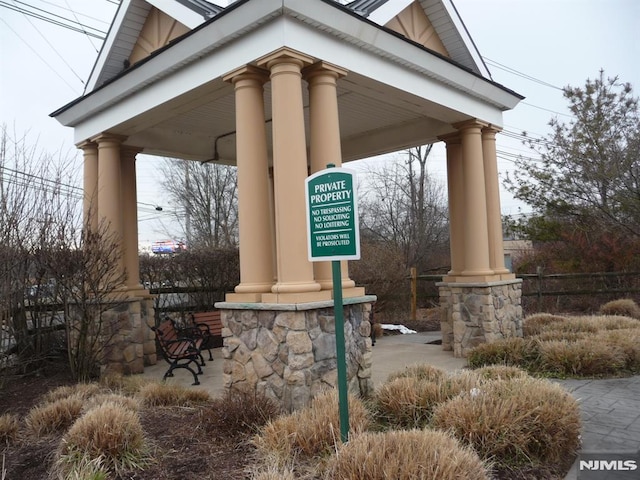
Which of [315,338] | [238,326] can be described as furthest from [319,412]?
[238,326]

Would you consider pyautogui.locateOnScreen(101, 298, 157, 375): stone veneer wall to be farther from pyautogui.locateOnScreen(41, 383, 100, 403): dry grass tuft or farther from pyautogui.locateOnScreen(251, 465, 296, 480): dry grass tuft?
pyautogui.locateOnScreen(251, 465, 296, 480): dry grass tuft

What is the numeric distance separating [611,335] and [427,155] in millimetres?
17345

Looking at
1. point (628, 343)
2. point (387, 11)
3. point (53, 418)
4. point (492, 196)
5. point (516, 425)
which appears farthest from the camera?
point (492, 196)

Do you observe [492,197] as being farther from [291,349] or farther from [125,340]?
[125,340]

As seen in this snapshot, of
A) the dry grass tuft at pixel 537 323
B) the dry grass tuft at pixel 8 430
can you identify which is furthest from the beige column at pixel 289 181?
the dry grass tuft at pixel 537 323

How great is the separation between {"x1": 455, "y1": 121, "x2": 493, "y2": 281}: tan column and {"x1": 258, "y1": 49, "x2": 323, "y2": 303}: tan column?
13.0ft

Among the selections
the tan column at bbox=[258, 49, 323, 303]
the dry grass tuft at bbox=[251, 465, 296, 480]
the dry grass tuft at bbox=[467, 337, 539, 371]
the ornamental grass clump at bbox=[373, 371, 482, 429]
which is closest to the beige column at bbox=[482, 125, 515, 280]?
the dry grass tuft at bbox=[467, 337, 539, 371]

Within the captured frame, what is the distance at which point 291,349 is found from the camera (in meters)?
5.14

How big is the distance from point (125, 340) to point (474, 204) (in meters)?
6.02

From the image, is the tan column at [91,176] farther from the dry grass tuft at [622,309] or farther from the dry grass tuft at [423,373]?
the dry grass tuft at [622,309]

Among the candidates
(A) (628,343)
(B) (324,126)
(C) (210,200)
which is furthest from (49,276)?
(C) (210,200)

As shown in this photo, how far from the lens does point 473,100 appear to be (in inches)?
329

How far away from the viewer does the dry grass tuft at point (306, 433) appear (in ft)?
13.0

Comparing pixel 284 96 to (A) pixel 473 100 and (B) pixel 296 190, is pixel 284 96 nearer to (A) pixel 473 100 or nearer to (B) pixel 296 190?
(B) pixel 296 190
